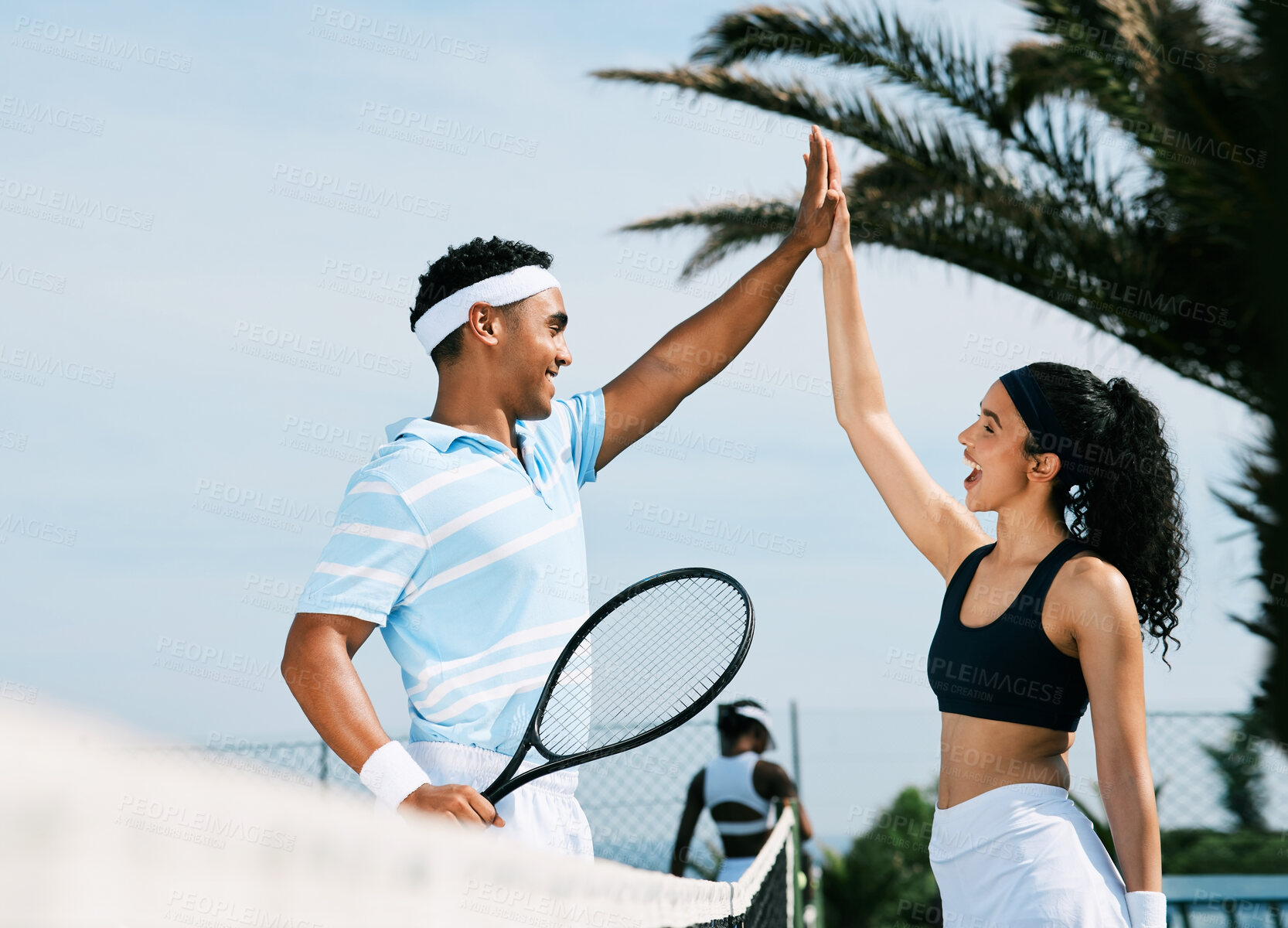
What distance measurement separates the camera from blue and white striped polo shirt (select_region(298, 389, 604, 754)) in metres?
2.24

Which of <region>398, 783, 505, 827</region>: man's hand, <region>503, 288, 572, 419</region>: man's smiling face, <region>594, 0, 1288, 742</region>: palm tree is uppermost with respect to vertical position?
<region>594, 0, 1288, 742</region>: palm tree

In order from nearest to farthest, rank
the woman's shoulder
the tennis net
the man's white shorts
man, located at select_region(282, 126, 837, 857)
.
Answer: the tennis net < the woman's shoulder < man, located at select_region(282, 126, 837, 857) < the man's white shorts

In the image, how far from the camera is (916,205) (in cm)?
658

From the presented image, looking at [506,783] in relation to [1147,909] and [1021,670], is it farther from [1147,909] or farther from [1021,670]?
[1147,909]

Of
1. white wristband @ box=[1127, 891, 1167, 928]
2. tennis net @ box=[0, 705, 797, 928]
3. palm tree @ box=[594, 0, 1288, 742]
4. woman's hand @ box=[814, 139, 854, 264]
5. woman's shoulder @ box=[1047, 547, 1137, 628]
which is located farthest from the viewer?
palm tree @ box=[594, 0, 1288, 742]

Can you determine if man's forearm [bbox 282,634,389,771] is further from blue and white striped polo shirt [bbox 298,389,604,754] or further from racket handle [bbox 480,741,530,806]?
racket handle [bbox 480,741,530,806]

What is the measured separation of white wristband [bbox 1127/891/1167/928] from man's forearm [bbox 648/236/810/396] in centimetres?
152

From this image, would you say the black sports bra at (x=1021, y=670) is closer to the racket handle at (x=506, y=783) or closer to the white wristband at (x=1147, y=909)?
the white wristband at (x=1147, y=909)

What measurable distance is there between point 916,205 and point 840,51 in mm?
945

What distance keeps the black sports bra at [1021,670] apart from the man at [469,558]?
805mm

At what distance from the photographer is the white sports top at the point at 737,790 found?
243 inches

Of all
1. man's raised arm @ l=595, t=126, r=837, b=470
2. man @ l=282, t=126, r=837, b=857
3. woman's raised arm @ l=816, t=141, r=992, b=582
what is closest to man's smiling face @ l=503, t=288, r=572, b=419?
man @ l=282, t=126, r=837, b=857

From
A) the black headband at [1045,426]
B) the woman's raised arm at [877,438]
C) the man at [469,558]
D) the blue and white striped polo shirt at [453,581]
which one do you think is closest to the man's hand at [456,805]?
the man at [469,558]

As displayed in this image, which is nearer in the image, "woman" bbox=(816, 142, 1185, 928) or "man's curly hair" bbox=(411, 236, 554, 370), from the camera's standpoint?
"woman" bbox=(816, 142, 1185, 928)
